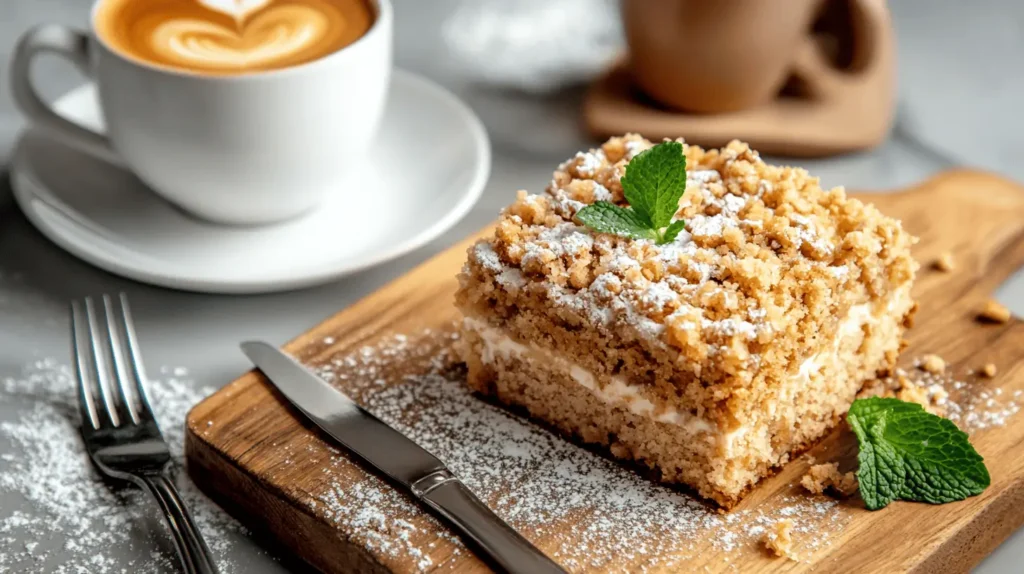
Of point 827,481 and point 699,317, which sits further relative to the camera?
point 827,481

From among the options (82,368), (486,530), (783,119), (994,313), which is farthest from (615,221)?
(783,119)

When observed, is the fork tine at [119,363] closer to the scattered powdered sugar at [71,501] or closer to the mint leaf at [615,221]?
the scattered powdered sugar at [71,501]

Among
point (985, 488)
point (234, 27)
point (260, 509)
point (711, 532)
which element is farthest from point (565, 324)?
point (234, 27)

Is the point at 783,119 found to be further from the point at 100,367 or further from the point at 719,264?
the point at 100,367

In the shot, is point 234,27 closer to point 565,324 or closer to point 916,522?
point 565,324

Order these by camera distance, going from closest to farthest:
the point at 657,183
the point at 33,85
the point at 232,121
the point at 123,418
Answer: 1. the point at 657,183
2. the point at 123,418
3. the point at 232,121
4. the point at 33,85

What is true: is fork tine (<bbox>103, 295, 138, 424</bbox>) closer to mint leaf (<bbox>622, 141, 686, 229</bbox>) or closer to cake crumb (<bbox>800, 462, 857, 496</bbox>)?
mint leaf (<bbox>622, 141, 686, 229</bbox>)

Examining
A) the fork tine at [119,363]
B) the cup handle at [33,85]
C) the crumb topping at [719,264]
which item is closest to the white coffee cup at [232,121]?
the cup handle at [33,85]
